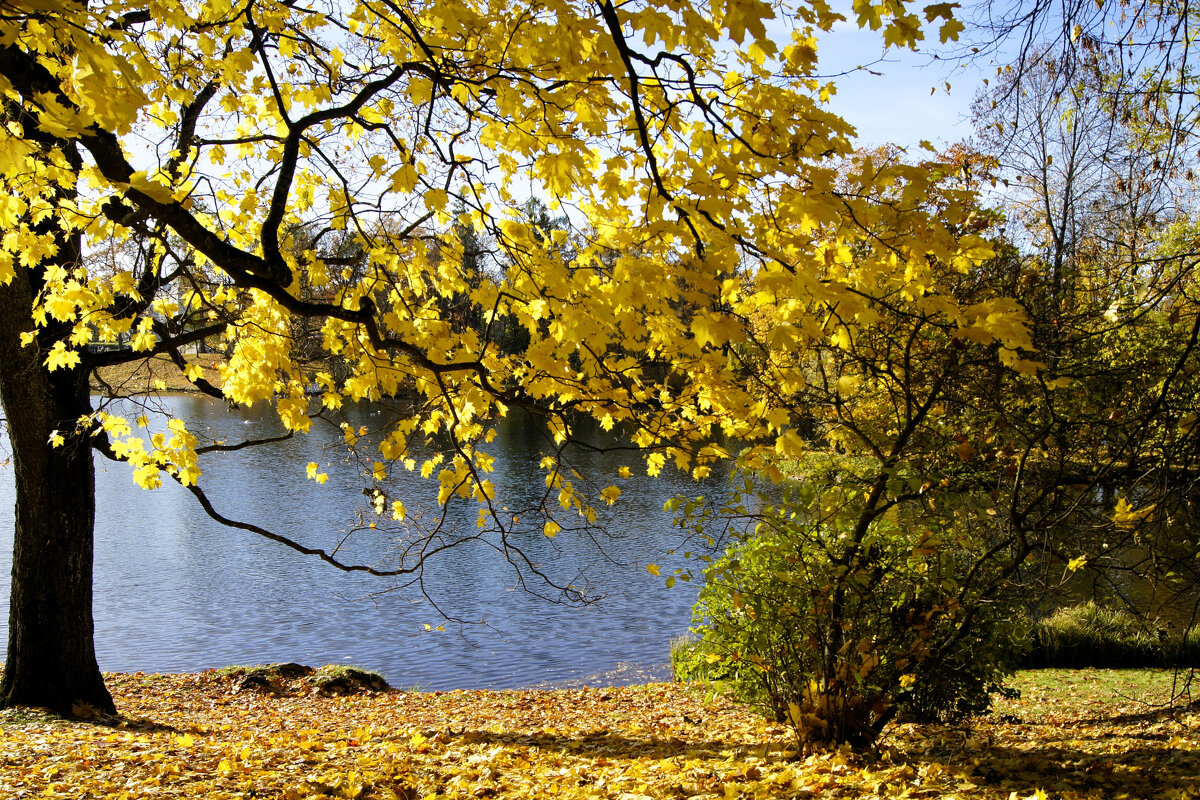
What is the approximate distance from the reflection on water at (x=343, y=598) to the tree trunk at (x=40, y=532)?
2112 millimetres

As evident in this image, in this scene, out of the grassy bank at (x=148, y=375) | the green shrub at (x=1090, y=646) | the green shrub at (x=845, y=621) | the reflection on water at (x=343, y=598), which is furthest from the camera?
the reflection on water at (x=343, y=598)

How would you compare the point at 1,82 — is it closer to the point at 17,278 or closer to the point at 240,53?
the point at 240,53

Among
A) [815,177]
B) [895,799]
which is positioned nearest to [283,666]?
[895,799]

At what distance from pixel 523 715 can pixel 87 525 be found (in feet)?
13.5

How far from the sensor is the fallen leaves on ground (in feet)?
12.3

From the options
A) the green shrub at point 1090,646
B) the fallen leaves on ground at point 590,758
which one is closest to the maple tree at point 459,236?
the fallen leaves on ground at point 590,758

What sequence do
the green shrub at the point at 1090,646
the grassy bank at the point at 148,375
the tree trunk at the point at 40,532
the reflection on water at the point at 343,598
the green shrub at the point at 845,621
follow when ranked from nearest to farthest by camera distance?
the green shrub at the point at 845,621
the tree trunk at the point at 40,532
the grassy bank at the point at 148,375
the green shrub at the point at 1090,646
the reflection on water at the point at 343,598

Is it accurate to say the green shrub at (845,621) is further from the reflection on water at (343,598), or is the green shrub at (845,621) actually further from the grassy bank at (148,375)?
the grassy bank at (148,375)

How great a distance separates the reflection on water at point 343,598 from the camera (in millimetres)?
11211

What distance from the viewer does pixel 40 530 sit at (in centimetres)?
634

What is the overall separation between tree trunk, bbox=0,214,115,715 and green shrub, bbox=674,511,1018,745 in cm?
510

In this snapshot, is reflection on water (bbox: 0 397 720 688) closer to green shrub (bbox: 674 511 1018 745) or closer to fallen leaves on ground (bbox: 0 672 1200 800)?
fallen leaves on ground (bbox: 0 672 1200 800)

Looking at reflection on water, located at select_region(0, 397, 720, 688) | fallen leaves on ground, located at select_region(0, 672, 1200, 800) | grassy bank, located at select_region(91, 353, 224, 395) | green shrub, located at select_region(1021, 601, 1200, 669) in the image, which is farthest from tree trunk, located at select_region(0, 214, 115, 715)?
green shrub, located at select_region(1021, 601, 1200, 669)

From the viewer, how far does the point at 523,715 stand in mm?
7652
